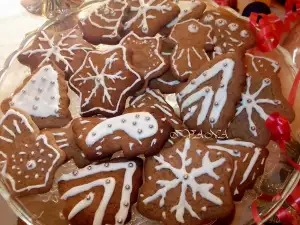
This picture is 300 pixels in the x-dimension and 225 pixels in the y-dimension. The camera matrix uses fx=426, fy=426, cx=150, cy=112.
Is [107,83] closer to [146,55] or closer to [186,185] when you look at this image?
[146,55]

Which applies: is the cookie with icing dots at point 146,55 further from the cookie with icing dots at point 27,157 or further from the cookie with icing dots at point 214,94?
the cookie with icing dots at point 27,157

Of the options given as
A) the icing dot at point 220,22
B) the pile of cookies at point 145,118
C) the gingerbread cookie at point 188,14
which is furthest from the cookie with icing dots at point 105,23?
the icing dot at point 220,22

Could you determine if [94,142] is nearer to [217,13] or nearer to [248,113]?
[248,113]

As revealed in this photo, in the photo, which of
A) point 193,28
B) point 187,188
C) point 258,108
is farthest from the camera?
point 193,28

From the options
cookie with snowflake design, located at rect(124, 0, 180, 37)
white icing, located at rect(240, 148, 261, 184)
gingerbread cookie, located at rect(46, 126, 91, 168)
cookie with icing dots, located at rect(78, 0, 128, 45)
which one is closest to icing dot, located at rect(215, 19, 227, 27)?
cookie with snowflake design, located at rect(124, 0, 180, 37)

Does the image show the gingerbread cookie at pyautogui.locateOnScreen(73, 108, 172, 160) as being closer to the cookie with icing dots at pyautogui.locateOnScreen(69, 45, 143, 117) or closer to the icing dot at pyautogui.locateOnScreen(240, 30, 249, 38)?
the cookie with icing dots at pyautogui.locateOnScreen(69, 45, 143, 117)

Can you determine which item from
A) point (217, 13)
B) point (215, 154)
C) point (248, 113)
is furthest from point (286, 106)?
point (217, 13)

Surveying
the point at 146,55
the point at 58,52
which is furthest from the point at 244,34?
the point at 58,52
